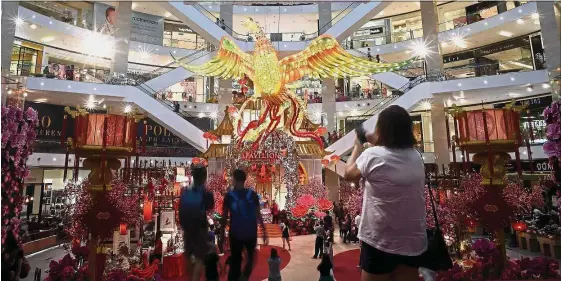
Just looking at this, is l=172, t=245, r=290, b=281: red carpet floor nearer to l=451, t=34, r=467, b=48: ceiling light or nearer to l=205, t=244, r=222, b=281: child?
l=205, t=244, r=222, b=281: child

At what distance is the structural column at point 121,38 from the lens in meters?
12.4

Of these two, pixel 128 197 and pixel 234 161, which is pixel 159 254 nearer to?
pixel 128 197

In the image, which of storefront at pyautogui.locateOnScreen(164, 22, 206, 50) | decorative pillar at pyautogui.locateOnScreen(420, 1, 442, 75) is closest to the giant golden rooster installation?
decorative pillar at pyautogui.locateOnScreen(420, 1, 442, 75)

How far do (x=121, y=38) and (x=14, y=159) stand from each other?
1137cm

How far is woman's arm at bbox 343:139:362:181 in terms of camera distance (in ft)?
5.09

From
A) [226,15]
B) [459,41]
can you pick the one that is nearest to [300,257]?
[226,15]

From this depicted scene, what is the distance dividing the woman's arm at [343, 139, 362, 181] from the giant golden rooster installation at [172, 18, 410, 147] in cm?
728

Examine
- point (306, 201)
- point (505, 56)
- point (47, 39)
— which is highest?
point (47, 39)

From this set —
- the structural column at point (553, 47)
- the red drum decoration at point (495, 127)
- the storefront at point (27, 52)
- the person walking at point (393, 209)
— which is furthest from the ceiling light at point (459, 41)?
the storefront at point (27, 52)

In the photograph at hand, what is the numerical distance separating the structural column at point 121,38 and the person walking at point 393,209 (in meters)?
12.9

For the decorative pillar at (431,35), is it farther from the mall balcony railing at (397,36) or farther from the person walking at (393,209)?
the person walking at (393,209)

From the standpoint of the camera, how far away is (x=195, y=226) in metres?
2.58

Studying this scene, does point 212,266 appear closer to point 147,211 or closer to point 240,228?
point 240,228

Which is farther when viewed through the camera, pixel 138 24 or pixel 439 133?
pixel 138 24
